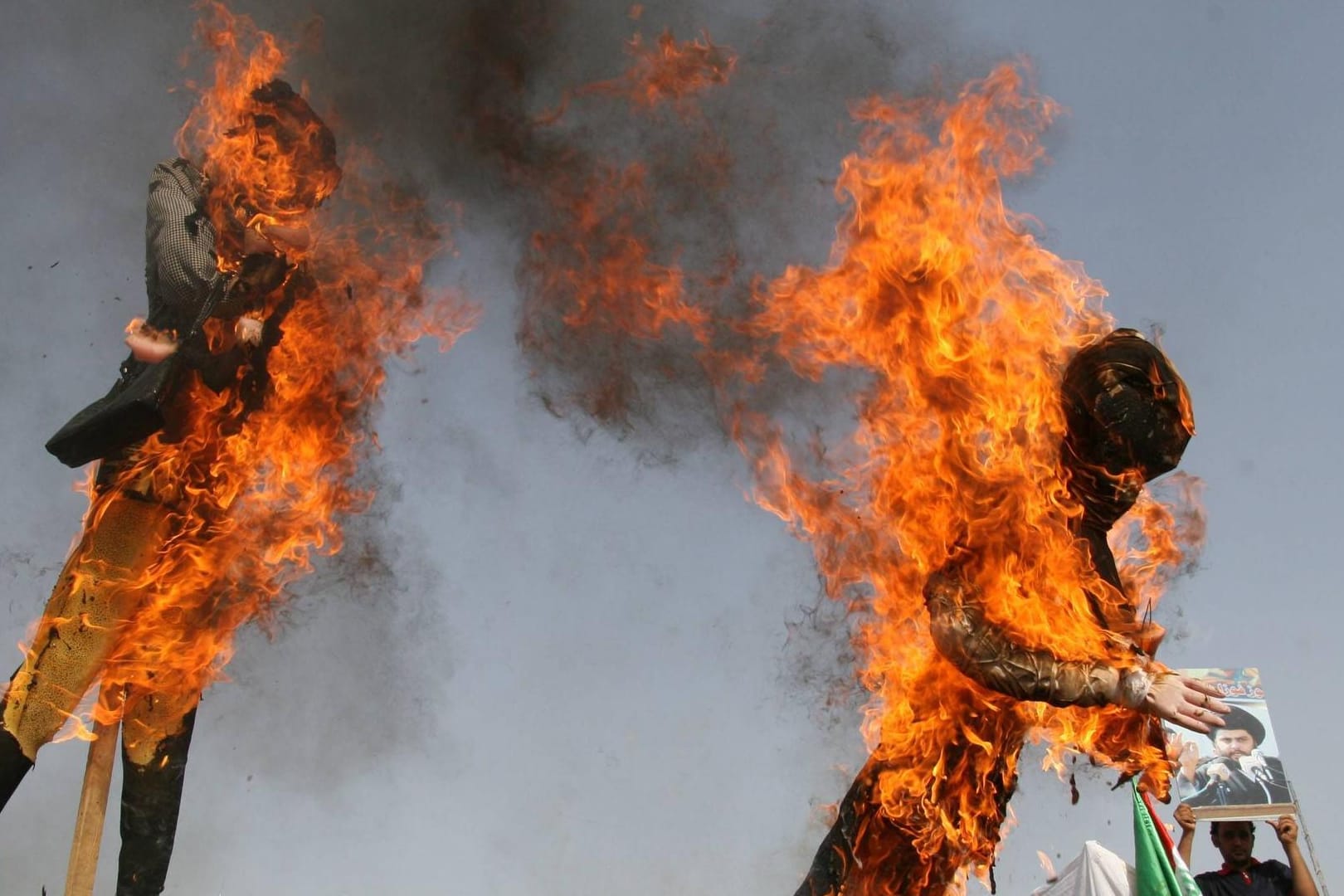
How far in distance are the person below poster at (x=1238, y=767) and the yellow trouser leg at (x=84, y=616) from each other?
602 centimetres

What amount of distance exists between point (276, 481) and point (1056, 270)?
4614 mm

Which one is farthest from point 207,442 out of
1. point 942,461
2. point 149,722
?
point 942,461

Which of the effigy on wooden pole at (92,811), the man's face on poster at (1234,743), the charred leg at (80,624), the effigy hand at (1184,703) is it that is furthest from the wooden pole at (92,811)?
the man's face on poster at (1234,743)

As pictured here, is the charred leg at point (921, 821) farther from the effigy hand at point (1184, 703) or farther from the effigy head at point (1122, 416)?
the effigy head at point (1122, 416)

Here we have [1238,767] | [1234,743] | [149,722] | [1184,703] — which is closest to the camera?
[1184,703]

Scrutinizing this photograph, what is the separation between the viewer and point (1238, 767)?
7.75 metres

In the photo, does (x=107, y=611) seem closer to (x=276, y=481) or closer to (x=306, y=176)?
(x=276, y=481)

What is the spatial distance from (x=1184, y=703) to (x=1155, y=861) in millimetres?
1018

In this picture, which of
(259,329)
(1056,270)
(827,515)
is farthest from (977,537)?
(259,329)

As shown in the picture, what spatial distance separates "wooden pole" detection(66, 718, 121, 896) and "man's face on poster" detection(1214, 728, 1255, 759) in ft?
21.5

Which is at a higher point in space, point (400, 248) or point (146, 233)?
point (400, 248)

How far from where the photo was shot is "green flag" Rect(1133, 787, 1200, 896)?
230 inches

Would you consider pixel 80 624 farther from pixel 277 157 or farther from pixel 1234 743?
pixel 1234 743

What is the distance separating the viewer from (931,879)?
5.98 m
